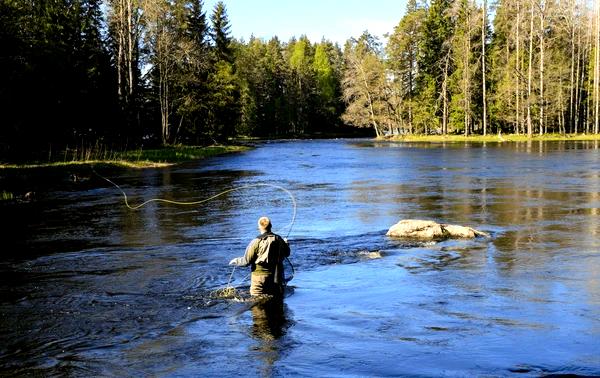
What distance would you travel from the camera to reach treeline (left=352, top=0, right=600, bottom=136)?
77250 mm

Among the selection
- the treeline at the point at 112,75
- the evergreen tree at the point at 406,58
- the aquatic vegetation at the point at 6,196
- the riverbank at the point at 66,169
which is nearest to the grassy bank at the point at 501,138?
the evergreen tree at the point at 406,58

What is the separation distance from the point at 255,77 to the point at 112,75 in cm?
8174

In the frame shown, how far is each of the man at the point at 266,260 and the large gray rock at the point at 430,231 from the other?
6.47 metres

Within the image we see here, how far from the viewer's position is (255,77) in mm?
134000

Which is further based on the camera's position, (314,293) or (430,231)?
(430,231)

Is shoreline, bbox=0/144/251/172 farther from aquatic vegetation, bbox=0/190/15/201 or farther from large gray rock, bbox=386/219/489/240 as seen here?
large gray rock, bbox=386/219/489/240

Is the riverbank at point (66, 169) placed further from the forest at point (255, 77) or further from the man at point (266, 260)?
the man at point (266, 260)

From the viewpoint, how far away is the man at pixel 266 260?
34.3 feet

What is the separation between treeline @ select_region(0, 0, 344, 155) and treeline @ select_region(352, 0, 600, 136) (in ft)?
99.8

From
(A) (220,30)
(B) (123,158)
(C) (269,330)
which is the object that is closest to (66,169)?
(B) (123,158)

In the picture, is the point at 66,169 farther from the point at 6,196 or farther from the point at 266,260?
the point at 266,260

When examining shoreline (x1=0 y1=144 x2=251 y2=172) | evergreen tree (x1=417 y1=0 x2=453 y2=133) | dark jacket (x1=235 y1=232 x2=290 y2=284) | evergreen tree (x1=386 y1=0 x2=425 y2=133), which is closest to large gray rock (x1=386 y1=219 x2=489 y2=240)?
dark jacket (x1=235 y1=232 x2=290 y2=284)

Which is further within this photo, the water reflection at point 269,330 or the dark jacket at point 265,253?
the dark jacket at point 265,253

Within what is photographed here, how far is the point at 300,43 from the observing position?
161250 millimetres
